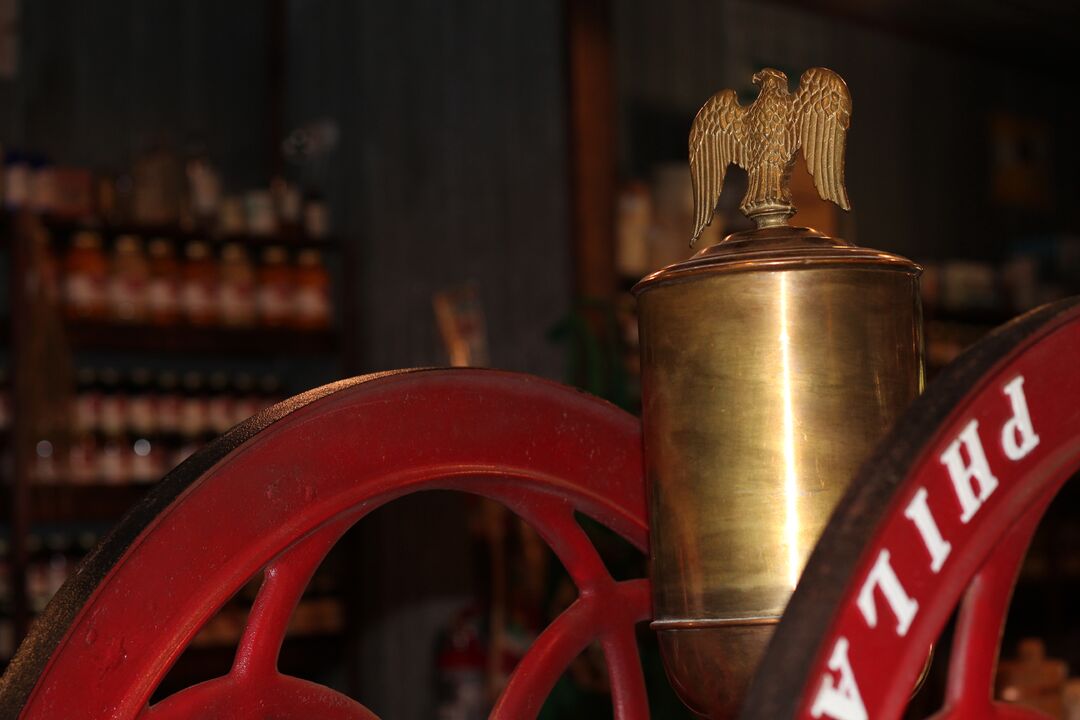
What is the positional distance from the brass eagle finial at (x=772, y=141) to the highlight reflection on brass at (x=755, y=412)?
0.14ft

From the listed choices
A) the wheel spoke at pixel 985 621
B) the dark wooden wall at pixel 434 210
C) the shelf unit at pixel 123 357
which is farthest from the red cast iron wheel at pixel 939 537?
the shelf unit at pixel 123 357

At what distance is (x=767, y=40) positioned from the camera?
15.4ft

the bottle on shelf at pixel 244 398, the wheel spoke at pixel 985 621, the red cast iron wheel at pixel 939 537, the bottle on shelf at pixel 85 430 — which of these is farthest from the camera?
the bottle on shelf at pixel 244 398

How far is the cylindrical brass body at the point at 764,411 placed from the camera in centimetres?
68

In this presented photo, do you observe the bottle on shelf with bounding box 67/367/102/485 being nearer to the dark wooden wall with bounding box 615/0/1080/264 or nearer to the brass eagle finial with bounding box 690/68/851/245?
the dark wooden wall with bounding box 615/0/1080/264

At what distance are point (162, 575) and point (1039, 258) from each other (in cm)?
538

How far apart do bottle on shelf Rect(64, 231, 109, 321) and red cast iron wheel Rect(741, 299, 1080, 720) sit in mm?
3549

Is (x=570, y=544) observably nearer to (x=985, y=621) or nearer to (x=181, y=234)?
(x=985, y=621)

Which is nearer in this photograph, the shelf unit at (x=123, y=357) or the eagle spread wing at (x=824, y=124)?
the eagle spread wing at (x=824, y=124)

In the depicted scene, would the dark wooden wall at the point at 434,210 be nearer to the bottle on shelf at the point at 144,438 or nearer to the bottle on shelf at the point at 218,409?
the bottle on shelf at the point at 218,409

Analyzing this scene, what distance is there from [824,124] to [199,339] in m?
3.47

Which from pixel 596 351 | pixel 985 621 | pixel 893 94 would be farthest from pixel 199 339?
pixel 985 621

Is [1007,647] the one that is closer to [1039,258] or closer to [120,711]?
[1039,258]

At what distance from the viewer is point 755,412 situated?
2.26ft
